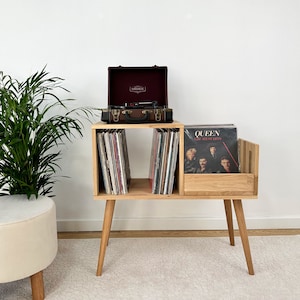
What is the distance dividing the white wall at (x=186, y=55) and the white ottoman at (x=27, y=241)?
26.3 inches

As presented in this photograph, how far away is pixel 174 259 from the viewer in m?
1.78

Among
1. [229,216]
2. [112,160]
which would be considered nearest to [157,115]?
[112,160]

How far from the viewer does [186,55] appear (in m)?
1.99

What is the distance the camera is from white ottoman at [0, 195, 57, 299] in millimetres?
1304

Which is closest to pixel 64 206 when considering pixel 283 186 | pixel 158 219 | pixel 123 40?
pixel 158 219

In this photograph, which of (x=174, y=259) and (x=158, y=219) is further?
(x=158, y=219)

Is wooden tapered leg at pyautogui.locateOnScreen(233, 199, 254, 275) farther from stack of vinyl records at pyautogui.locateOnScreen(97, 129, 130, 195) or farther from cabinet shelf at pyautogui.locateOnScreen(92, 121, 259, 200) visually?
stack of vinyl records at pyautogui.locateOnScreen(97, 129, 130, 195)

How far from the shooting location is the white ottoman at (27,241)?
1.30 m

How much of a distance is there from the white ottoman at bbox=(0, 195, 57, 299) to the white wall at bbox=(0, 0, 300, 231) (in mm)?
667

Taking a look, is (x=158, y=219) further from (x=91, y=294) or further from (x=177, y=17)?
(x=177, y=17)

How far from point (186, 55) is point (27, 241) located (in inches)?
51.8

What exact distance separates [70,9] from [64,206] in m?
1.17

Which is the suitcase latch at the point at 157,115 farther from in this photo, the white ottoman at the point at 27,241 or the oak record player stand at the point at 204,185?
the white ottoman at the point at 27,241

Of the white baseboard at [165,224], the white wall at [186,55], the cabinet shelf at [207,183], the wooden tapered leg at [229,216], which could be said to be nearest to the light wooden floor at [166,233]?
the white baseboard at [165,224]
